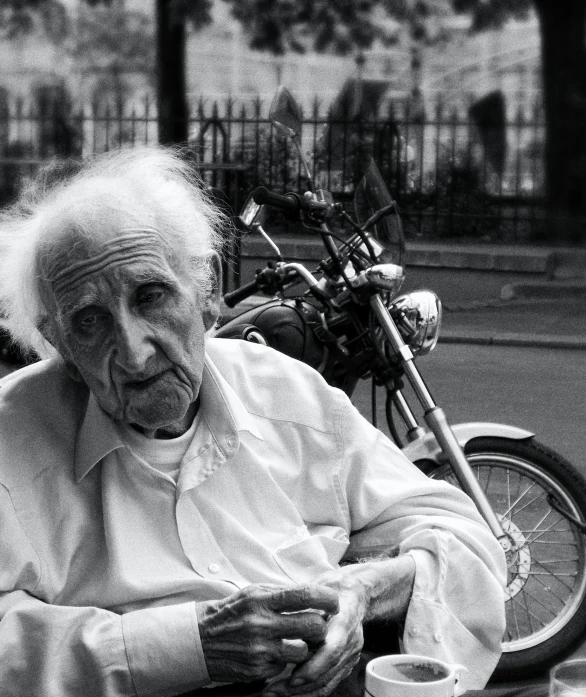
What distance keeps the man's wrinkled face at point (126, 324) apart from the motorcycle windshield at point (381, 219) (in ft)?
7.13

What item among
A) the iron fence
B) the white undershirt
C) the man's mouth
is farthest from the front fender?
the iron fence

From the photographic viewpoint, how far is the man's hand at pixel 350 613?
1914 millimetres

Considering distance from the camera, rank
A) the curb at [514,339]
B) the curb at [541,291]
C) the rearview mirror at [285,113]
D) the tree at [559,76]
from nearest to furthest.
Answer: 1. the rearview mirror at [285,113]
2. the curb at [514,339]
3. the curb at [541,291]
4. the tree at [559,76]

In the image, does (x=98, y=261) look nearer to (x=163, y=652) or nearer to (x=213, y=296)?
(x=213, y=296)

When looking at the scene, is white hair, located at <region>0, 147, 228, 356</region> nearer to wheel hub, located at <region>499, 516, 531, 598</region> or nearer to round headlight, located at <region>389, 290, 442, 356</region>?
round headlight, located at <region>389, 290, 442, 356</region>

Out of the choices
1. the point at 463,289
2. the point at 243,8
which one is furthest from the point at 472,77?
the point at 463,289

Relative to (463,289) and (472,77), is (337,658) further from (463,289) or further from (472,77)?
(472,77)

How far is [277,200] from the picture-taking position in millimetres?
4023

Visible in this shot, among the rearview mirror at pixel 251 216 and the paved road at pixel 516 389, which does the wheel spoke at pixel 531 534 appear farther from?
the paved road at pixel 516 389

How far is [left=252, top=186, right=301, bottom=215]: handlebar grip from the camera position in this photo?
402 centimetres

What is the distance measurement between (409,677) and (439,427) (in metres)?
2.17

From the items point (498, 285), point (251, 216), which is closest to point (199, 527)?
point (251, 216)

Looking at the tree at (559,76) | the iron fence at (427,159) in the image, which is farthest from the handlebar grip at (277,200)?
the tree at (559,76)

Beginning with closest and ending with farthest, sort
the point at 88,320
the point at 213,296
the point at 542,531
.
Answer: the point at 88,320 → the point at 213,296 → the point at 542,531
